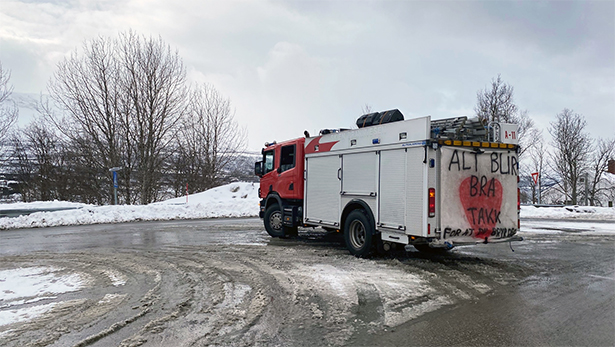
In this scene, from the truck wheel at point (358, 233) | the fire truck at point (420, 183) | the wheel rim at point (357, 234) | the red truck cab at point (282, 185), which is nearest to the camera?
the fire truck at point (420, 183)

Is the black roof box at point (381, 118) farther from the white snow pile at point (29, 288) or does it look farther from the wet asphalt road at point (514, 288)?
the white snow pile at point (29, 288)

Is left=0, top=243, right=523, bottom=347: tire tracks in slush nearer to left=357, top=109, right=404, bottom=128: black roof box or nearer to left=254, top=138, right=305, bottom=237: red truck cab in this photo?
left=254, top=138, right=305, bottom=237: red truck cab

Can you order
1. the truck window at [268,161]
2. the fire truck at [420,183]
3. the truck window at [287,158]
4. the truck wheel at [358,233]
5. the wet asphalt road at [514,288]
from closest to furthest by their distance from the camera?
1. the wet asphalt road at [514,288]
2. the fire truck at [420,183]
3. the truck wheel at [358,233]
4. the truck window at [287,158]
5. the truck window at [268,161]

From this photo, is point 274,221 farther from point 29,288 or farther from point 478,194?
point 29,288

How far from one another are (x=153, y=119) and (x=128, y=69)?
4050 mm

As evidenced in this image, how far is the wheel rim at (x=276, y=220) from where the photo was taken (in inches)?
465

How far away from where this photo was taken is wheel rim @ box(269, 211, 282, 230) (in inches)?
465

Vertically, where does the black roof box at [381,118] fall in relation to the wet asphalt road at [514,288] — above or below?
above

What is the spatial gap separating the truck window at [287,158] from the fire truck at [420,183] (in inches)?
57.5

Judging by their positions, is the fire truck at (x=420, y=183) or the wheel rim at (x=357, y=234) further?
the wheel rim at (x=357, y=234)

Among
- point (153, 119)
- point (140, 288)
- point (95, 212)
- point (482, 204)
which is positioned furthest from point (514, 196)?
point (153, 119)

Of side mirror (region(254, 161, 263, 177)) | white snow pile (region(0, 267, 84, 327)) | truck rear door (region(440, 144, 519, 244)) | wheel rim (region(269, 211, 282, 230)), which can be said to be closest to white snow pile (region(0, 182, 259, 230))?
side mirror (region(254, 161, 263, 177))

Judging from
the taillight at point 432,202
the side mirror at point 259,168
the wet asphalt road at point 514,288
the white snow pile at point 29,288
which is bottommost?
the white snow pile at point 29,288

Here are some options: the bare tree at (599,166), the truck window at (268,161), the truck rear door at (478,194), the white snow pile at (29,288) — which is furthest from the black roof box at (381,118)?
the bare tree at (599,166)
